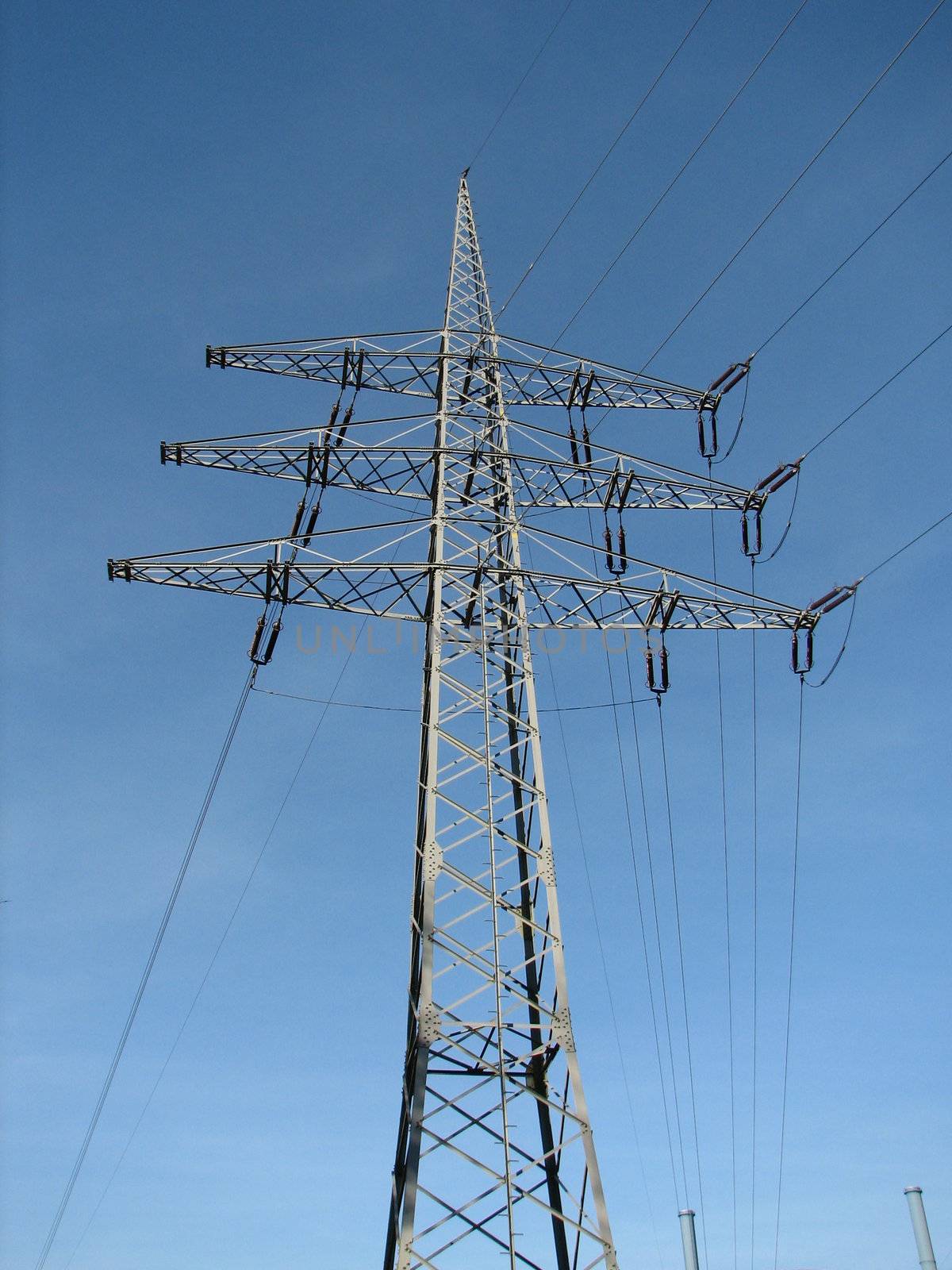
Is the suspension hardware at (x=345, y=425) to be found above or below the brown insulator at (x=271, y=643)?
above

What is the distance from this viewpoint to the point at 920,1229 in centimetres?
2158

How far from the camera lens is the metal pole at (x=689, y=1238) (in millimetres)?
22859

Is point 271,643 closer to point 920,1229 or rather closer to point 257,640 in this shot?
point 257,640

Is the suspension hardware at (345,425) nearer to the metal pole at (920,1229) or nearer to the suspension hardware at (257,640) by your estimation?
the suspension hardware at (257,640)

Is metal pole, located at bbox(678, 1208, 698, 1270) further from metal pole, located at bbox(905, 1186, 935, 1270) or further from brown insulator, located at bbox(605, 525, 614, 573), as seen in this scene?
brown insulator, located at bbox(605, 525, 614, 573)

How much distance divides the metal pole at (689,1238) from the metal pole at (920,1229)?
4488 mm

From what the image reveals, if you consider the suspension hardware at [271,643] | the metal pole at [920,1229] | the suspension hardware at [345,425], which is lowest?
the metal pole at [920,1229]

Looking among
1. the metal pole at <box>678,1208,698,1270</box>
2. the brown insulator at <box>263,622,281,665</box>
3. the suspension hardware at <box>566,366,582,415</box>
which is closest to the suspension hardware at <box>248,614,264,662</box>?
the brown insulator at <box>263,622,281,665</box>

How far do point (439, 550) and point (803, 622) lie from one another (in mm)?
6854

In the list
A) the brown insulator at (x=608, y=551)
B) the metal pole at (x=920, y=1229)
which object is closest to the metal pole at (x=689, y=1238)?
the metal pole at (x=920, y=1229)

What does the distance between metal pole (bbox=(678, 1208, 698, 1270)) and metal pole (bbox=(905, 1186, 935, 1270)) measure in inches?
177

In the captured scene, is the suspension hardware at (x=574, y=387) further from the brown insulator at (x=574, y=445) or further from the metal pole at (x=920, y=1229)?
the metal pole at (x=920, y=1229)

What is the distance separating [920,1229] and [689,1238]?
4.76 m

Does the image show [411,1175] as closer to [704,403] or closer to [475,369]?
[475,369]
